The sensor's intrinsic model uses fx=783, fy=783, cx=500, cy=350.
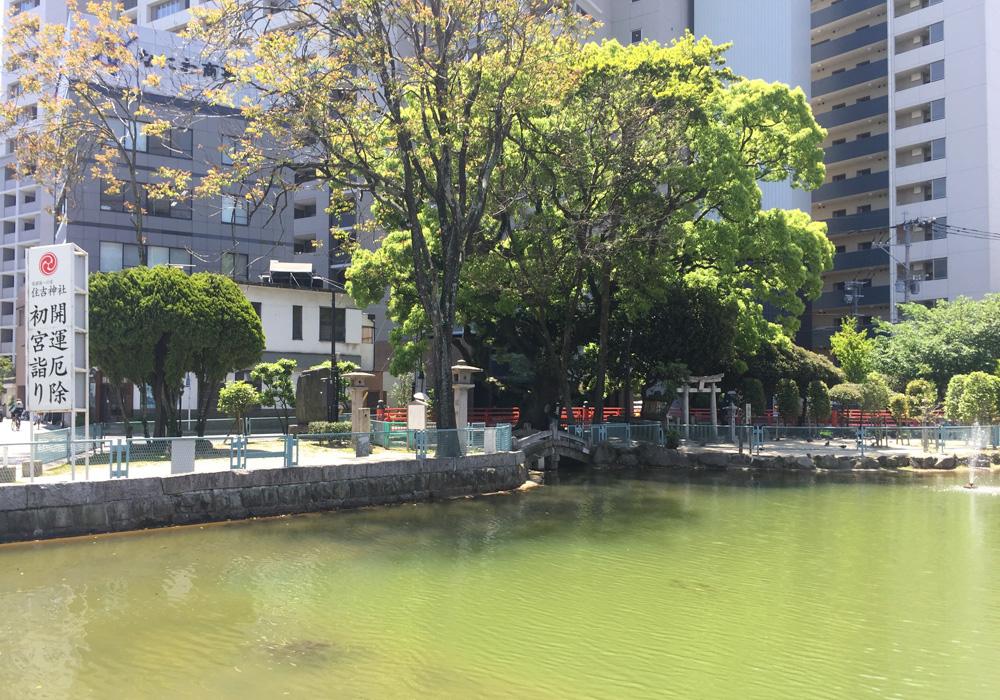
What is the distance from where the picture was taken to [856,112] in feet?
167

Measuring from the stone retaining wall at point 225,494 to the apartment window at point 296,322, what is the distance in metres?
18.7

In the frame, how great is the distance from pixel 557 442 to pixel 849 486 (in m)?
9.64

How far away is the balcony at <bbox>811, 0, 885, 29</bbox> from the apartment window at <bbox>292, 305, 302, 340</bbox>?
39.9 m

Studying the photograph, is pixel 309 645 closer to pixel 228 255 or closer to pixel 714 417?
pixel 714 417

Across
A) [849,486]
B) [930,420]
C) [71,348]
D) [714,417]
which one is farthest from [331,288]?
[930,420]

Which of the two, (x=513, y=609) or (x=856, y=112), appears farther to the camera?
(x=856, y=112)

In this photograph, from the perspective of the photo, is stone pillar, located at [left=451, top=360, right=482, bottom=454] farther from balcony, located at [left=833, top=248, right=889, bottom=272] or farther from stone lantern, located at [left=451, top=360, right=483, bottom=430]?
balcony, located at [left=833, top=248, right=889, bottom=272]

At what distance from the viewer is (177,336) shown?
69.9 ft

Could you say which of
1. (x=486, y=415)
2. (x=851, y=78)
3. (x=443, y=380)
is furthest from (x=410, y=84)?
(x=851, y=78)

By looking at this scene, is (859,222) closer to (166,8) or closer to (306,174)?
(306,174)

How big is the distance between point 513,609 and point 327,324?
30267mm

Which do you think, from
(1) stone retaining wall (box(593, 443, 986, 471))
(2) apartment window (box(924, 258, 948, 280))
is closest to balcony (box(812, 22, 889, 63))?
(2) apartment window (box(924, 258, 948, 280))

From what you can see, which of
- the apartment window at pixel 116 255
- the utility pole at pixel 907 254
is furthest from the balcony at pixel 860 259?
the apartment window at pixel 116 255

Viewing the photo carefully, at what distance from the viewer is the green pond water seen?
27.4ft
